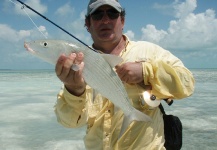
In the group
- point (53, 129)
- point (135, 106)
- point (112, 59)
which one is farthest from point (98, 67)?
point (53, 129)

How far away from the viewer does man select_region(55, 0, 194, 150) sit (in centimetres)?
239

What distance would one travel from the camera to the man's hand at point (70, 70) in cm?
224

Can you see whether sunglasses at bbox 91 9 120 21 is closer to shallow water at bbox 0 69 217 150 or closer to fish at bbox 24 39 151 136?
fish at bbox 24 39 151 136

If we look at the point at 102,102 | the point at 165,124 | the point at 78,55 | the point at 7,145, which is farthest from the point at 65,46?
the point at 7,145

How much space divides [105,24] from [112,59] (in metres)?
0.61

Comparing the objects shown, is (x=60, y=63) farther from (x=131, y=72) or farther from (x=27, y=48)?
(x=131, y=72)

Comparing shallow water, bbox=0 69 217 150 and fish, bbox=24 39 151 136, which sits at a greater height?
fish, bbox=24 39 151 136

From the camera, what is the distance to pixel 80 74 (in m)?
2.31

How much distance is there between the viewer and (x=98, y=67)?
2.34 m

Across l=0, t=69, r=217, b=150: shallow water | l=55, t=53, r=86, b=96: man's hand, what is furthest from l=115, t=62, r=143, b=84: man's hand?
l=0, t=69, r=217, b=150: shallow water

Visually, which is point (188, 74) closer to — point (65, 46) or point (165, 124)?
point (165, 124)

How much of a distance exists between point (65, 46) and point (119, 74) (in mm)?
501

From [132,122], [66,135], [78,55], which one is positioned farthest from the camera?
[66,135]

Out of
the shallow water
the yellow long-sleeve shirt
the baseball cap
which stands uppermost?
the baseball cap
